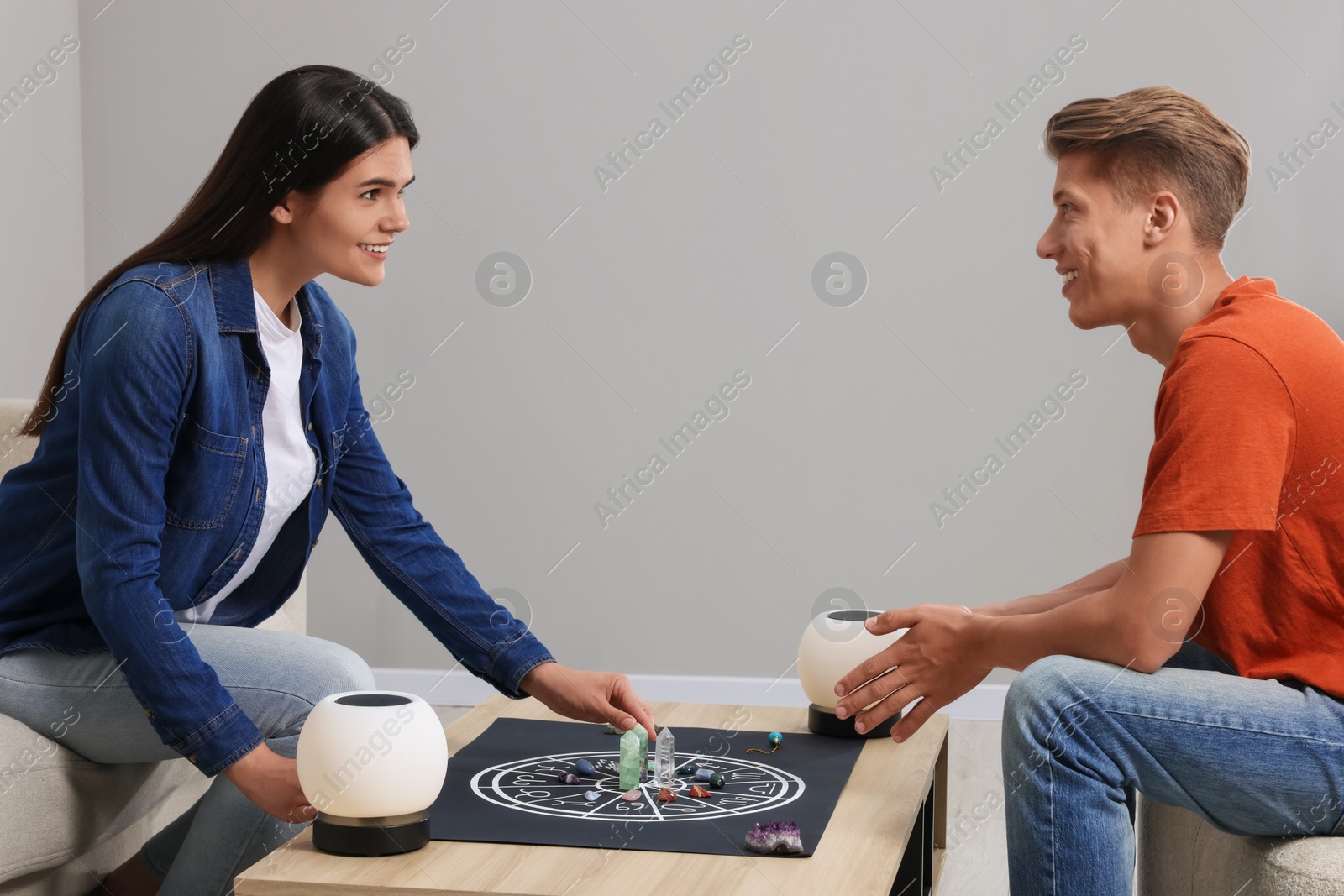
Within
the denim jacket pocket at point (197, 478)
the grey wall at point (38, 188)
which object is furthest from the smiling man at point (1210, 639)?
the grey wall at point (38, 188)

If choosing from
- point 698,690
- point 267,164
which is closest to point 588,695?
point 267,164

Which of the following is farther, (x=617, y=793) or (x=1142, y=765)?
(x=617, y=793)

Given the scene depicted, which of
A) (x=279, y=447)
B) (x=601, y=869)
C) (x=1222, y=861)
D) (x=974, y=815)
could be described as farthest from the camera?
(x=974, y=815)

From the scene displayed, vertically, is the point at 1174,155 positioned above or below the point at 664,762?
above

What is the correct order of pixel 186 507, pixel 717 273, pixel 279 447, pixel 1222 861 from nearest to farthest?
pixel 1222 861 → pixel 186 507 → pixel 279 447 → pixel 717 273

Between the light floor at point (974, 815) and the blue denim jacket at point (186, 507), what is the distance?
3.08 ft

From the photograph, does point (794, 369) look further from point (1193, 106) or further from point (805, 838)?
point (805, 838)

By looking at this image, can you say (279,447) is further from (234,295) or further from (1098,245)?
(1098,245)

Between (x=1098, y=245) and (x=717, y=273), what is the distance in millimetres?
1857

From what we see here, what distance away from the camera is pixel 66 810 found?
157 centimetres

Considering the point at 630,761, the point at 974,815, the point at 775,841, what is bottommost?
the point at 974,815

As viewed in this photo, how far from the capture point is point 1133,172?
1530 millimetres

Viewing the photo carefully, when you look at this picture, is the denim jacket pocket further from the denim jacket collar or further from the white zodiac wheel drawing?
the white zodiac wheel drawing

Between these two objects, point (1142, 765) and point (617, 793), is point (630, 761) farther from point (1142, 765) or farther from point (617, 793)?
point (1142, 765)
